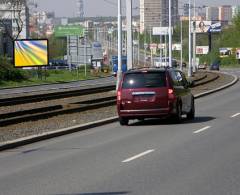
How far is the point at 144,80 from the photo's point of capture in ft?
75.6

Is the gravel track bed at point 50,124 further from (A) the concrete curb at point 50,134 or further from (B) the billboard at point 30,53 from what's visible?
(B) the billboard at point 30,53

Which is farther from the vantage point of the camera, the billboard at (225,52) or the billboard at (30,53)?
the billboard at (225,52)

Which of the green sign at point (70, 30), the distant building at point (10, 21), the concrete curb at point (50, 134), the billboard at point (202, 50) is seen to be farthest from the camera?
the billboard at point (202, 50)

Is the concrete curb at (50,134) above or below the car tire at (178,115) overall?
below

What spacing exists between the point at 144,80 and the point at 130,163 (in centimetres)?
985

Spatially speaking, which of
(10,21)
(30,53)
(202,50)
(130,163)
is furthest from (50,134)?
(202,50)

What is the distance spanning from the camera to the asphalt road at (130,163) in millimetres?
10570

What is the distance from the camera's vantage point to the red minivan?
22.6m

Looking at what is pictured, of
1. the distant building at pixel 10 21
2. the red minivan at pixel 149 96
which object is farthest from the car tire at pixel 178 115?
the distant building at pixel 10 21

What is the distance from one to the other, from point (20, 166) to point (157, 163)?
8.35ft

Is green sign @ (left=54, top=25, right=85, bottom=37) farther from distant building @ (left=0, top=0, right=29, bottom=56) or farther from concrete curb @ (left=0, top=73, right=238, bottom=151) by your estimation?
concrete curb @ (left=0, top=73, right=238, bottom=151)

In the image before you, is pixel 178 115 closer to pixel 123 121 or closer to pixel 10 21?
pixel 123 121

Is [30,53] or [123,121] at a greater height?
[30,53]

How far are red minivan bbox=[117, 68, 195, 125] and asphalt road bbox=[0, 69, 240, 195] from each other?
4.35 feet
